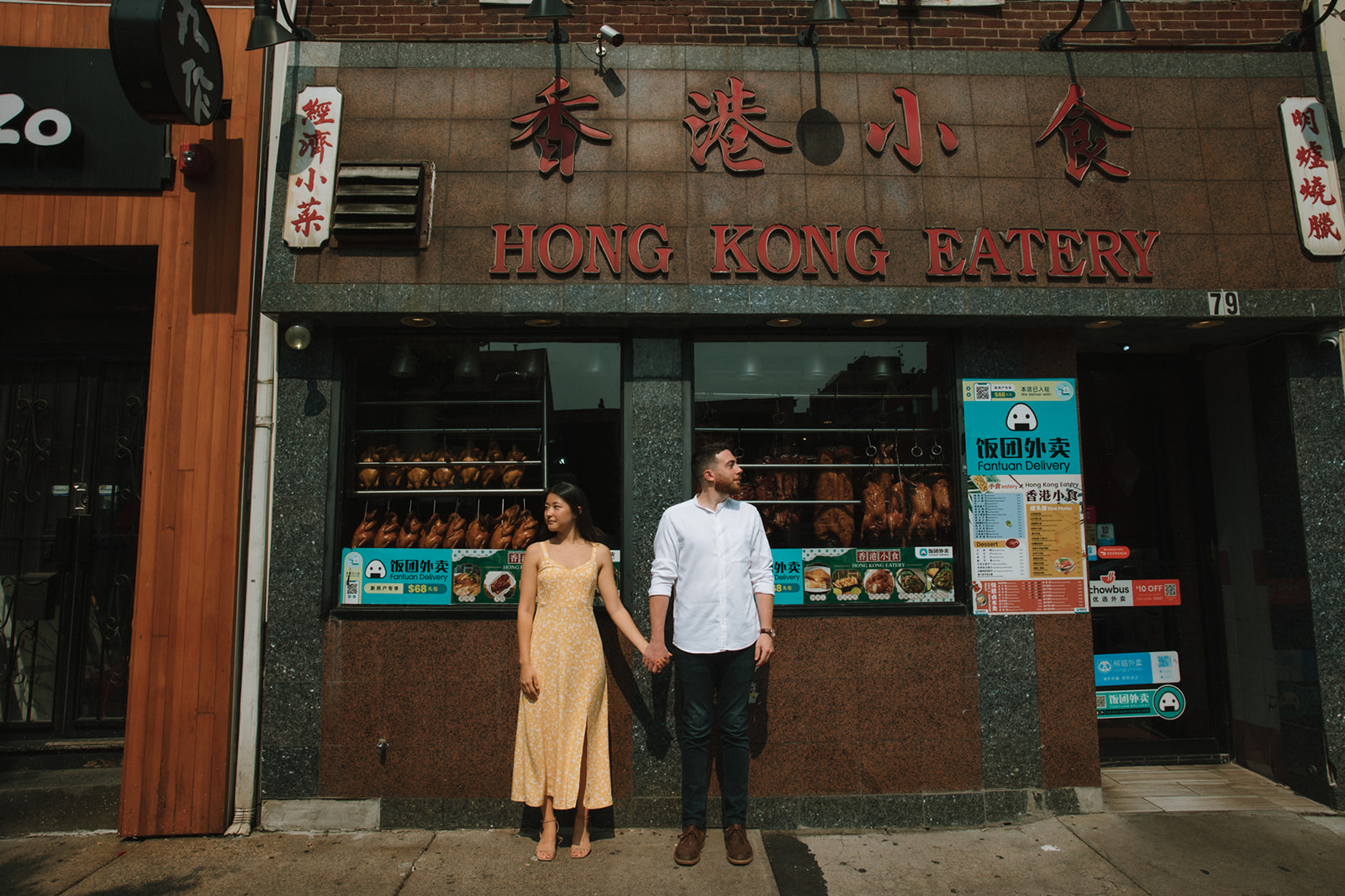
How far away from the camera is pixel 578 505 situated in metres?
4.12

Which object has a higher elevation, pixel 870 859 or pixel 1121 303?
pixel 1121 303

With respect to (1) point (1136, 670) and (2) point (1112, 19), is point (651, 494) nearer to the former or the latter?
(1) point (1136, 670)

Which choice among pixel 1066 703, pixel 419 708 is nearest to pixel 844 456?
pixel 1066 703

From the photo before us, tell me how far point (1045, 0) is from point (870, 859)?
593 centimetres

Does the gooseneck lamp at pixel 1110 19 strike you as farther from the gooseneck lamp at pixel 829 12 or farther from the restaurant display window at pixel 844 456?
the restaurant display window at pixel 844 456

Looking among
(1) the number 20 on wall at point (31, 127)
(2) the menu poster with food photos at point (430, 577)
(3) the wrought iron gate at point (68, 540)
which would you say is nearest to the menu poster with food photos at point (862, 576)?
(2) the menu poster with food photos at point (430, 577)

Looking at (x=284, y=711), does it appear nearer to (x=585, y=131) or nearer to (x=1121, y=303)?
(x=585, y=131)

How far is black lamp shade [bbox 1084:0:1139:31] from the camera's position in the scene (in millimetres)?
4504

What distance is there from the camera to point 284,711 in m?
4.34

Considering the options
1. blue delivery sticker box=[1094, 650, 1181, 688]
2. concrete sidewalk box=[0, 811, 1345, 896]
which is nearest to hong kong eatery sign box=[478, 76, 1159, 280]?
blue delivery sticker box=[1094, 650, 1181, 688]

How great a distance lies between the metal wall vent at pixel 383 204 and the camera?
14.6 feet

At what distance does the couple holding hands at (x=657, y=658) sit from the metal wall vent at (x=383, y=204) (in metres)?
2.02

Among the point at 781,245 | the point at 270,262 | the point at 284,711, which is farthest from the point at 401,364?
the point at 781,245

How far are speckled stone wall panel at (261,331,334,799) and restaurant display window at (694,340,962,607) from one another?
252 centimetres
